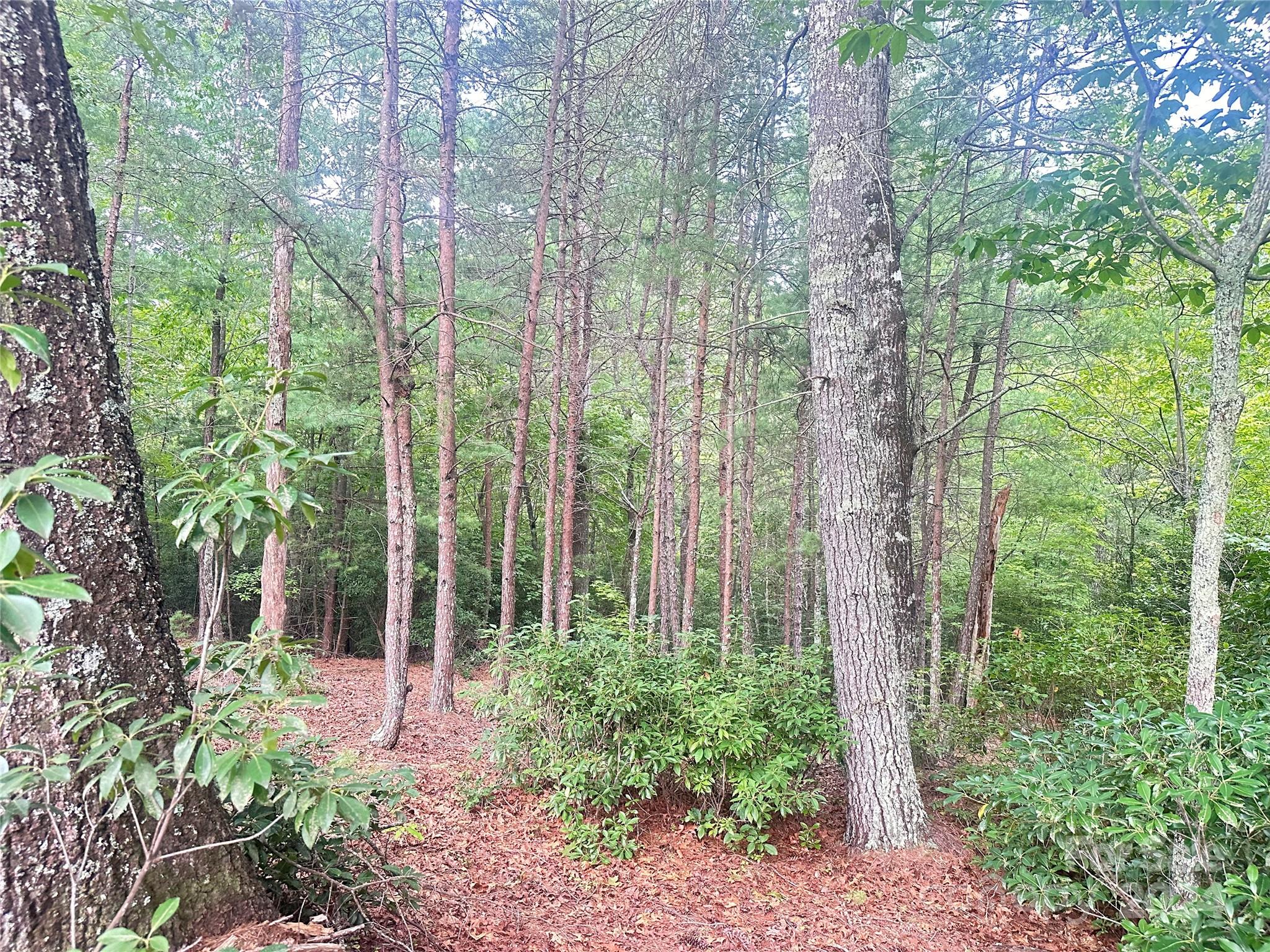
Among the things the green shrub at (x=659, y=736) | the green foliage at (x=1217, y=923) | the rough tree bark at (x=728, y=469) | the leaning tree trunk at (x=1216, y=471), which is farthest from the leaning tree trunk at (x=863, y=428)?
the rough tree bark at (x=728, y=469)

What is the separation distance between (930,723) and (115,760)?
5.16 metres

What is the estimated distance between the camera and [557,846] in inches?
149

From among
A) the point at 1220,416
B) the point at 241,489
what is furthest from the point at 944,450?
the point at 241,489

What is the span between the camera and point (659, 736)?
398 cm

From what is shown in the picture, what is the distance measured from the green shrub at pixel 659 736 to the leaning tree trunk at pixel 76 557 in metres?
2.61

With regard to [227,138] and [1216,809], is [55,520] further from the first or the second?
[227,138]

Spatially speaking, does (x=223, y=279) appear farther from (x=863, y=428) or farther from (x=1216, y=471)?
(x=1216, y=471)

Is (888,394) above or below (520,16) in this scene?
below

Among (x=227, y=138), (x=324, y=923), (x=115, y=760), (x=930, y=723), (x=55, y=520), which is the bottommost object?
(x=930, y=723)

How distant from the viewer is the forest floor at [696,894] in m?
2.82

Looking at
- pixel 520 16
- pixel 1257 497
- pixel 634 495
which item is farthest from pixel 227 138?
pixel 1257 497

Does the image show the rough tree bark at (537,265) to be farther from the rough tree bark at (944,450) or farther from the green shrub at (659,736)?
the rough tree bark at (944,450)

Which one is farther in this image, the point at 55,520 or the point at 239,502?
the point at 55,520

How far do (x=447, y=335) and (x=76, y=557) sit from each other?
541cm
